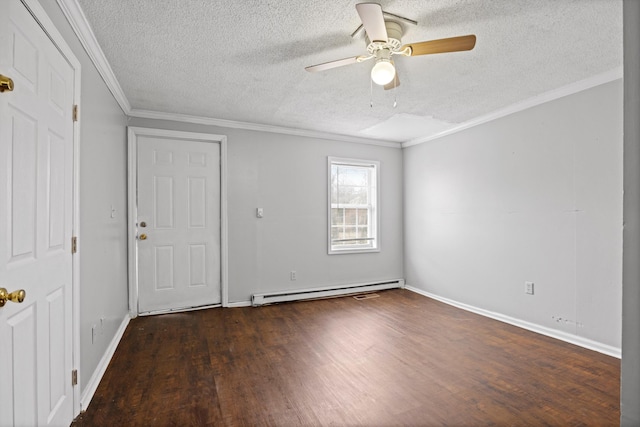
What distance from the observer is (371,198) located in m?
5.16

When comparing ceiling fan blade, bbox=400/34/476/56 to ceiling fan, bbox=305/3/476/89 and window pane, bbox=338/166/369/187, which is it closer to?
ceiling fan, bbox=305/3/476/89

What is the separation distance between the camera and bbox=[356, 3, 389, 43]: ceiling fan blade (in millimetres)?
1599

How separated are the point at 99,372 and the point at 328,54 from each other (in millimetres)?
2885

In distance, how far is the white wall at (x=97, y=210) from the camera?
2006 mm

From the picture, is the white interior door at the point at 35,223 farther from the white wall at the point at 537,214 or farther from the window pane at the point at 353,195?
the white wall at the point at 537,214

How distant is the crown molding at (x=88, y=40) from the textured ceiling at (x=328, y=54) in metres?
0.05

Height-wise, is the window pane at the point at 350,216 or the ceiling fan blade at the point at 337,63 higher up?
the ceiling fan blade at the point at 337,63

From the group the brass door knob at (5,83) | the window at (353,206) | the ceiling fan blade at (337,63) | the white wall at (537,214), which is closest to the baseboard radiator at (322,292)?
the window at (353,206)

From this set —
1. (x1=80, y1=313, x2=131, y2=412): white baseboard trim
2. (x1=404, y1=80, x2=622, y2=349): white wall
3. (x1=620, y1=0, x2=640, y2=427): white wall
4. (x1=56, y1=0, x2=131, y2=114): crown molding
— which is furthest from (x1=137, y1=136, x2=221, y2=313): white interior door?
(x1=620, y1=0, x2=640, y2=427): white wall

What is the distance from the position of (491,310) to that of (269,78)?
3551mm

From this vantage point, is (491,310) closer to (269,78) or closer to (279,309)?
(279,309)

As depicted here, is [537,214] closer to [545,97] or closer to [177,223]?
[545,97]

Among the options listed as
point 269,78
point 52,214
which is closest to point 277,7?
point 269,78

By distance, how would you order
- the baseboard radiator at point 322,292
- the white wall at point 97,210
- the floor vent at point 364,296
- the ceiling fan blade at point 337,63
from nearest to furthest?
1. the white wall at point 97,210
2. the ceiling fan blade at point 337,63
3. the baseboard radiator at point 322,292
4. the floor vent at point 364,296
